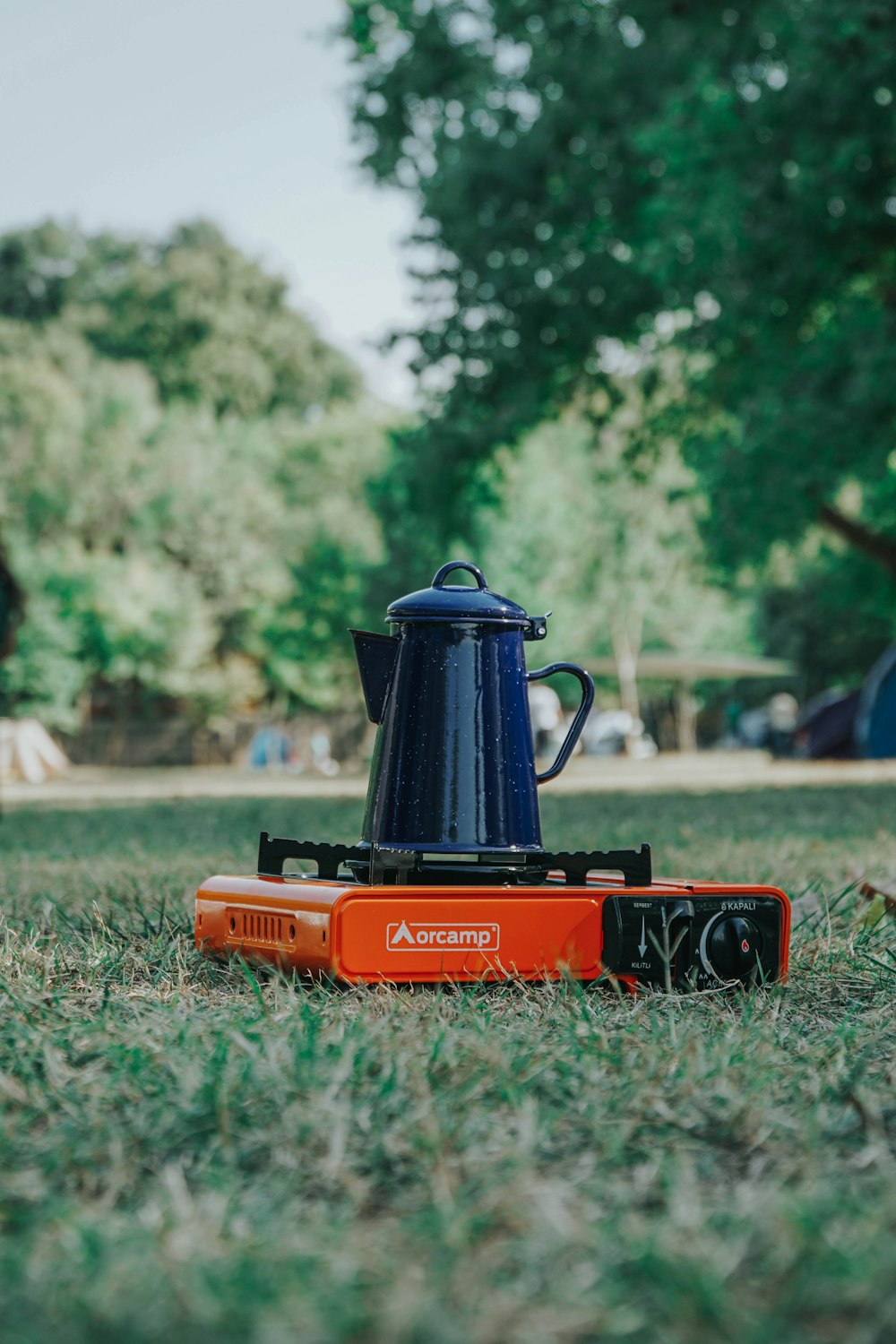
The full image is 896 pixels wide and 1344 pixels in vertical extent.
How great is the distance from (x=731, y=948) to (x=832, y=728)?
23304 mm

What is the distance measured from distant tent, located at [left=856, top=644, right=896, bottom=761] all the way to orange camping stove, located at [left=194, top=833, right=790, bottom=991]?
14084mm

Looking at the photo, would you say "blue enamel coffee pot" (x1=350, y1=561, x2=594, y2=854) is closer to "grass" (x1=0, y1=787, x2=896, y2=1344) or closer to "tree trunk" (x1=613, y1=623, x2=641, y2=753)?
"grass" (x1=0, y1=787, x2=896, y2=1344)

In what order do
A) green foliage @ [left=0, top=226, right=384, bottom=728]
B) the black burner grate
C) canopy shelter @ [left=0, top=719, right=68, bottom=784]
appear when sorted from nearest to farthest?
1. the black burner grate
2. canopy shelter @ [left=0, top=719, right=68, bottom=784]
3. green foliage @ [left=0, top=226, right=384, bottom=728]

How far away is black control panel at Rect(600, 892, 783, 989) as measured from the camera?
7.39 feet

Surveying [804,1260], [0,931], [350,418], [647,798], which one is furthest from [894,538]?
[350,418]

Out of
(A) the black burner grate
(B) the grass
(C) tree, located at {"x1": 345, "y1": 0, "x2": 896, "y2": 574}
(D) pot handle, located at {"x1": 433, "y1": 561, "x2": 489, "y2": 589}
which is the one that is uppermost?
(C) tree, located at {"x1": 345, "y1": 0, "x2": 896, "y2": 574}

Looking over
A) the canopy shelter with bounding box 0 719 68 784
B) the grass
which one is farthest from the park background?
the canopy shelter with bounding box 0 719 68 784

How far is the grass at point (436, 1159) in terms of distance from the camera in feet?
3.33

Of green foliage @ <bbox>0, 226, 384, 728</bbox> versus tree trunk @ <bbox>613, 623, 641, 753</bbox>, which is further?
tree trunk @ <bbox>613, 623, 641, 753</bbox>

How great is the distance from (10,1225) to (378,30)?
52.1ft

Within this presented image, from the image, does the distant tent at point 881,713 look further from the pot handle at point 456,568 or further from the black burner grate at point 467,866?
the black burner grate at point 467,866

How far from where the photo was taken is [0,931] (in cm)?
288

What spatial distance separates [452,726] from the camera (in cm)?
263

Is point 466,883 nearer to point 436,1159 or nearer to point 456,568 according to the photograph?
point 456,568
